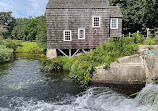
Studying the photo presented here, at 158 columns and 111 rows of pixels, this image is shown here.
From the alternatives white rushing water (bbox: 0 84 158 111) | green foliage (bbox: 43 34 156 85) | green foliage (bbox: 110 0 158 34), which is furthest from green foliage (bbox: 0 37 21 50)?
green foliage (bbox: 110 0 158 34)

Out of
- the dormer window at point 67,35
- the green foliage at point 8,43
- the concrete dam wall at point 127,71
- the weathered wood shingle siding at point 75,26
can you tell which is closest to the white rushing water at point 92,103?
the concrete dam wall at point 127,71

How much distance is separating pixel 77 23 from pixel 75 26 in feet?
1.50

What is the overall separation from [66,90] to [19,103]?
338 centimetres

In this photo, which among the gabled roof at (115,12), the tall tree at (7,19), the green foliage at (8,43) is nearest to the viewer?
the gabled roof at (115,12)

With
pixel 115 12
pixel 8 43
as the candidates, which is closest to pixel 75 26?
pixel 115 12

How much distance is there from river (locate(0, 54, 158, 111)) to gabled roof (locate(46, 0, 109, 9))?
10.1m

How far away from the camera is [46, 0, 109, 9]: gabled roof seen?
18953 millimetres

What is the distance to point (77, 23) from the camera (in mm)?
19141

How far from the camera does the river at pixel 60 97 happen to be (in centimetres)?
814

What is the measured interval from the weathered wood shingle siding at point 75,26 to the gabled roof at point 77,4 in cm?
52

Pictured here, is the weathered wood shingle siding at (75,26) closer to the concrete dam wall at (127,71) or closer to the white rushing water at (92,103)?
the concrete dam wall at (127,71)

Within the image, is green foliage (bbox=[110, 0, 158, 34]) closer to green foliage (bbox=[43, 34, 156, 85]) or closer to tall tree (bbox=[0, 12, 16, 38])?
green foliage (bbox=[43, 34, 156, 85])

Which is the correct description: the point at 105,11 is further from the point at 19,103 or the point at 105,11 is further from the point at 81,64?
the point at 19,103

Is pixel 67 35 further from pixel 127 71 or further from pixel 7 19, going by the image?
pixel 7 19
